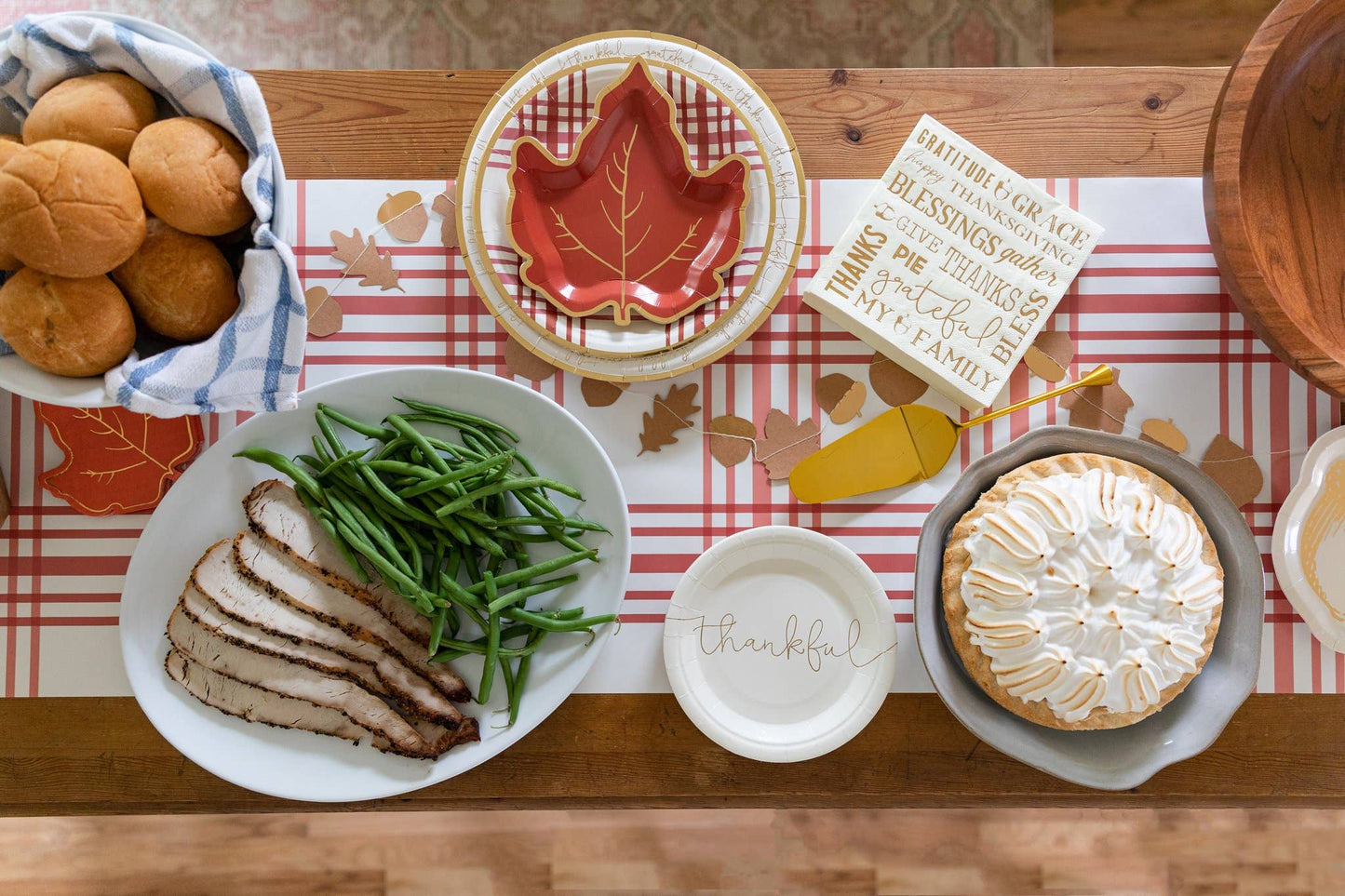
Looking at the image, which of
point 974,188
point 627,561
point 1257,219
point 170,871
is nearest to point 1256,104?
point 1257,219

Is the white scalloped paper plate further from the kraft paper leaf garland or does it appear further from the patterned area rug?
the kraft paper leaf garland

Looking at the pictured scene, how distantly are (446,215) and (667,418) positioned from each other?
403 mm

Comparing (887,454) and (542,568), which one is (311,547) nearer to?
(542,568)

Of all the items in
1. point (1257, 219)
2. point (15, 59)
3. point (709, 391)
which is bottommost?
point (709, 391)

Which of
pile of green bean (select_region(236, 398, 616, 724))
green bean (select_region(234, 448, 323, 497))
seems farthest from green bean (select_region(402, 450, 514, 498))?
green bean (select_region(234, 448, 323, 497))

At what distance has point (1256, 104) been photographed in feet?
3.26

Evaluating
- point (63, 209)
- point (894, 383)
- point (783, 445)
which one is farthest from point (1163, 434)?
point (63, 209)

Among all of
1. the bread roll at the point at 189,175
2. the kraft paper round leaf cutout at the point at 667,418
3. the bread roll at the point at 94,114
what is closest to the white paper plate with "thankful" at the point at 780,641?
the kraft paper round leaf cutout at the point at 667,418

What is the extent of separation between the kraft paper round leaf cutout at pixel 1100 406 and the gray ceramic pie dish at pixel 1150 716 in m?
0.13

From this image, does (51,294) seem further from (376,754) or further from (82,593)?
(376,754)

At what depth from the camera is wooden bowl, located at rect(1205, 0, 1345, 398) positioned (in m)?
Answer: 0.97

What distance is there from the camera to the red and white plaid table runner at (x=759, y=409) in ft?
3.81

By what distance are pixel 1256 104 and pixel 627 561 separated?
913mm

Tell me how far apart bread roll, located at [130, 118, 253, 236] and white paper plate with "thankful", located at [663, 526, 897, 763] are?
673 millimetres
